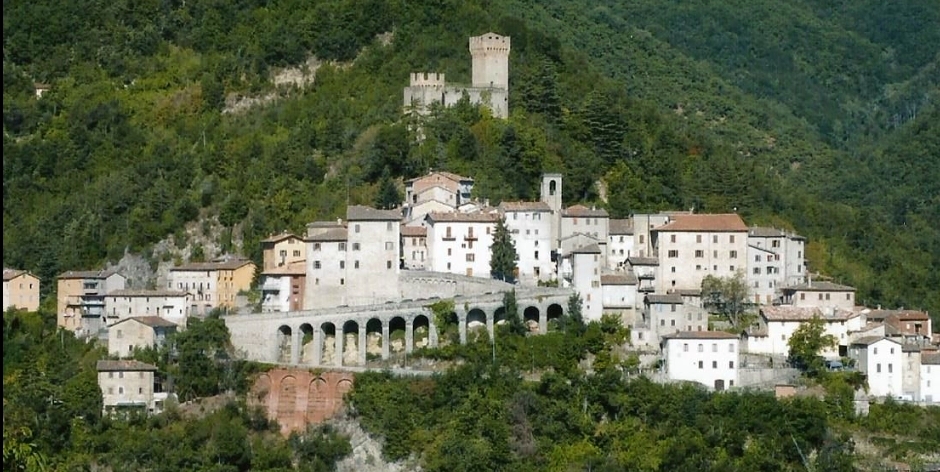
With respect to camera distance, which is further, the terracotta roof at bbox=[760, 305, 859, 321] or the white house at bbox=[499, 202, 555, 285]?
the white house at bbox=[499, 202, 555, 285]

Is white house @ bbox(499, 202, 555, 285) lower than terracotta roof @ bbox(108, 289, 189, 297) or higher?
higher

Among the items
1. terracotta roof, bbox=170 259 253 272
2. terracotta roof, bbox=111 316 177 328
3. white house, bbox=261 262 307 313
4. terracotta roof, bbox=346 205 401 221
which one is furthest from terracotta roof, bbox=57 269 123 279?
terracotta roof, bbox=346 205 401 221

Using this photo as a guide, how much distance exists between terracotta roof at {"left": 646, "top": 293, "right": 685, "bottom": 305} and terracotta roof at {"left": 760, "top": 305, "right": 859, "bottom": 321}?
3145 mm

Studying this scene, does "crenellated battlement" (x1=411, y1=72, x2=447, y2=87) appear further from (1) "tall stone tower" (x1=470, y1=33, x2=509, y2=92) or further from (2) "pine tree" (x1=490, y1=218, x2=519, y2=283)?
(2) "pine tree" (x1=490, y1=218, x2=519, y2=283)

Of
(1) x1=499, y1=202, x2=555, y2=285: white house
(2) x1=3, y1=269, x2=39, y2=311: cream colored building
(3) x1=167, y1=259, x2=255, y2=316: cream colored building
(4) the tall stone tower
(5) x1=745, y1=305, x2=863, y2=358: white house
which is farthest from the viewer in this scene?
(4) the tall stone tower

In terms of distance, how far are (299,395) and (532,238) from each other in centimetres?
1081

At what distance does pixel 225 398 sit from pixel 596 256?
14.0 m

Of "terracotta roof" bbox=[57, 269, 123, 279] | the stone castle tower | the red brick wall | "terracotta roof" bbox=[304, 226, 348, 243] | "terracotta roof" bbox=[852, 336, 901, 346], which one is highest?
the stone castle tower

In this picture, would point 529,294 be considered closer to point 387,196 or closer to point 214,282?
point 387,196

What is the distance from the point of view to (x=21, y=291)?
83.7 meters

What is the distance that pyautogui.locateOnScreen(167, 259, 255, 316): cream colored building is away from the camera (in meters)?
78.1

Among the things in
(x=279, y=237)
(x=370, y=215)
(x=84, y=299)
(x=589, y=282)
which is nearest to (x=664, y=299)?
(x=589, y=282)

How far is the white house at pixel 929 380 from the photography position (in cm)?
7075

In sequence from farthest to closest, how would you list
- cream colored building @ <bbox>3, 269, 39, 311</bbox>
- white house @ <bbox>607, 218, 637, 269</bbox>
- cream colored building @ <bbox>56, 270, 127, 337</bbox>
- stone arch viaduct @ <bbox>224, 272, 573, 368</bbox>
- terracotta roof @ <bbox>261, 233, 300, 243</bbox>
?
1. cream colored building @ <bbox>3, 269, 39, 311</bbox>
2. cream colored building @ <bbox>56, 270, 127, 337</bbox>
3. terracotta roof @ <bbox>261, 233, 300, 243</bbox>
4. white house @ <bbox>607, 218, 637, 269</bbox>
5. stone arch viaduct @ <bbox>224, 272, 573, 368</bbox>
